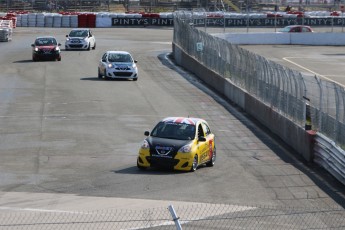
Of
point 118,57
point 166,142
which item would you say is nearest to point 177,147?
point 166,142

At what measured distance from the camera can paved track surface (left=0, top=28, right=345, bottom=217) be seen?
18609mm

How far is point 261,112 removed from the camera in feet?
104

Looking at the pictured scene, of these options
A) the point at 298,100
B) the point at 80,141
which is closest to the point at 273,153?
the point at 298,100

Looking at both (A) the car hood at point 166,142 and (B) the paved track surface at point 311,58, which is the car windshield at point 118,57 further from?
(A) the car hood at point 166,142

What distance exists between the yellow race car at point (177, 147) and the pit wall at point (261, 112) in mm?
3028

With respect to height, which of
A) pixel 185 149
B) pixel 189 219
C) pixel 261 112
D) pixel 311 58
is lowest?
pixel 311 58

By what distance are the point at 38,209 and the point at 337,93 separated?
858 cm

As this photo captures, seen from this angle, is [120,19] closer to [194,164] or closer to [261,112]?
[261,112]

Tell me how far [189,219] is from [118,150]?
10.2 m

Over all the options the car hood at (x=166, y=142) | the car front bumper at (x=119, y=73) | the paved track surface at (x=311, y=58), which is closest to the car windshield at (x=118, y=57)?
the car front bumper at (x=119, y=73)

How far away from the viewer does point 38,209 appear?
16.6m

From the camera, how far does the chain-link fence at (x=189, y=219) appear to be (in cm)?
1409

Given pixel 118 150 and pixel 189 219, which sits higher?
pixel 189 219

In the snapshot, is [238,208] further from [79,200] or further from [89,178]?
[89,178]
